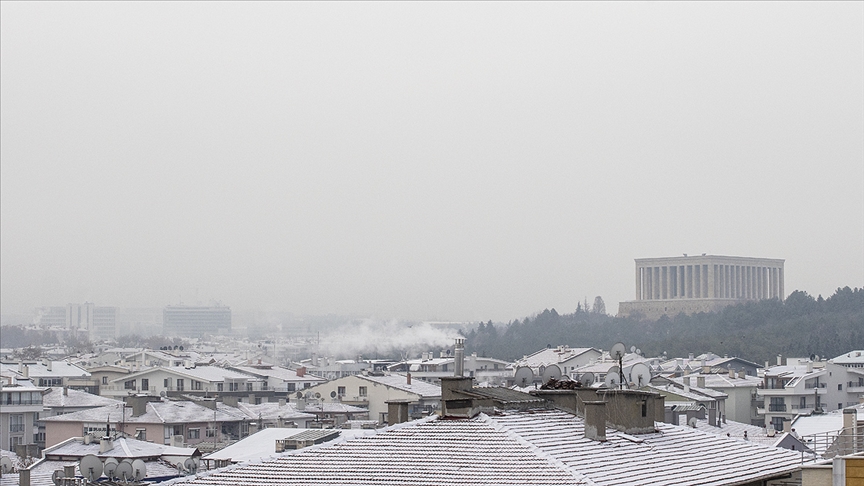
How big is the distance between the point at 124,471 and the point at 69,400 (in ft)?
129

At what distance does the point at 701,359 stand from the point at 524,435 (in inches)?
2844

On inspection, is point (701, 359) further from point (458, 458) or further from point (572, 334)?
point (458, 458)

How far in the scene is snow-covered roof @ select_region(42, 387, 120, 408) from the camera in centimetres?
6706

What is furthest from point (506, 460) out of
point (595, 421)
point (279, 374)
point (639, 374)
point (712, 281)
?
point (712, 281)

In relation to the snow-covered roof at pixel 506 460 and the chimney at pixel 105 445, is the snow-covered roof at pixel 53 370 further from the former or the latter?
the snow-covered roof at pixel 506 460

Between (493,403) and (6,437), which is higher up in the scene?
(493,403)

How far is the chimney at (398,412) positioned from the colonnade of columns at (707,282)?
164837mm

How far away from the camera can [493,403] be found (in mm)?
24609

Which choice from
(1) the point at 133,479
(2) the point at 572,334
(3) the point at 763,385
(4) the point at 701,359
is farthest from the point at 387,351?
(1) the point at 133,479

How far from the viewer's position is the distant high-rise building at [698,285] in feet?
610

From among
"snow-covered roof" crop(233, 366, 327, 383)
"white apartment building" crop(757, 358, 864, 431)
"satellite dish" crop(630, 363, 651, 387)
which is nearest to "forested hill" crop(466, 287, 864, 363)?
"white apartment building" crop(757, 358, 864, 431)

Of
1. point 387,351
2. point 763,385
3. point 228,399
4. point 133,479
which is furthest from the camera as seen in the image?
point 387,351

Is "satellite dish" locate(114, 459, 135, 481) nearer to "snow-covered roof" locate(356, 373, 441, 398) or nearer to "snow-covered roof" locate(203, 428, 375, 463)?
"snow-covered roof" locate(203, 428, 375, 463)

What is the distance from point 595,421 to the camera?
77.8ft
